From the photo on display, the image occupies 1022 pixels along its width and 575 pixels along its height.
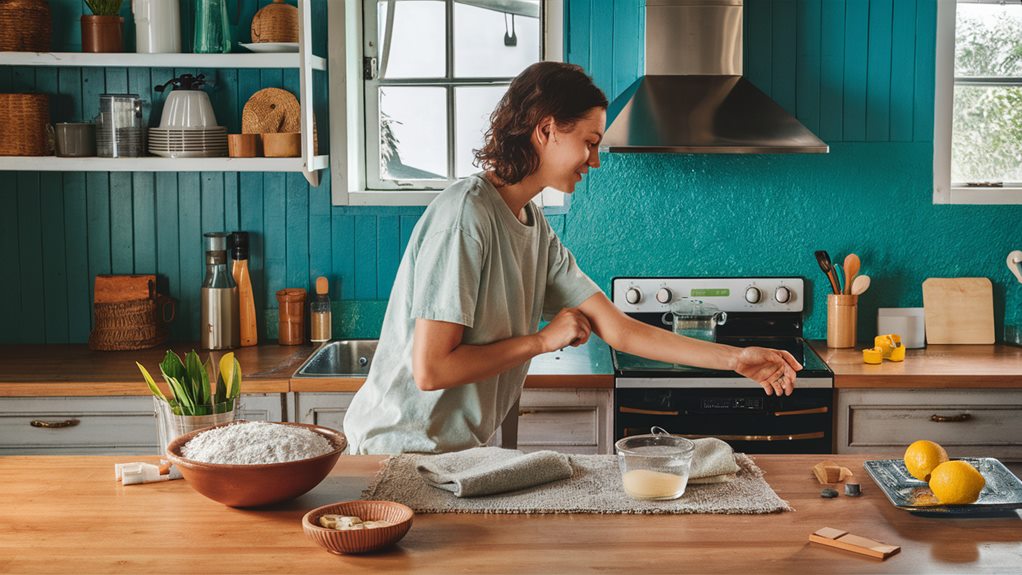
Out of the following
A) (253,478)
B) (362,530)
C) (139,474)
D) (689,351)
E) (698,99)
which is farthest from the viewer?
(698,99)

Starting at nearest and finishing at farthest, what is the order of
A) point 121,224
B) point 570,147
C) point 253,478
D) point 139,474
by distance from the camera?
Result: point 253,478 < point 139,474 < point 570,147 < point 121,224

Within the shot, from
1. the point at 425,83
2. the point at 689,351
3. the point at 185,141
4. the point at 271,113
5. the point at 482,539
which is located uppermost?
the point at 425,83

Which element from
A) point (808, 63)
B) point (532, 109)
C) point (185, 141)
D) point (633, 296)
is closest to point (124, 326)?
point (185, 141)

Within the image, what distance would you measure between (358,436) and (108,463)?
49cm

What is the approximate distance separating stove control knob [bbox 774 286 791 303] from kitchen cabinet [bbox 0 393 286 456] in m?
1.80

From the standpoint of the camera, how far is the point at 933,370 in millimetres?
3330

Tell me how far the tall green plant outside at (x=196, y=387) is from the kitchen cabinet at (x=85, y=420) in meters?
1.18

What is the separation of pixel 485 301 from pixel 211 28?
1.92 m

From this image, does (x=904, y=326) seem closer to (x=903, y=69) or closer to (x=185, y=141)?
(x=903, y=69)

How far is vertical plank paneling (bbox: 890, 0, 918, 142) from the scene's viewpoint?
3770 mm

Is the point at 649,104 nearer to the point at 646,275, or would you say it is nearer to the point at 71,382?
the point at 646,275

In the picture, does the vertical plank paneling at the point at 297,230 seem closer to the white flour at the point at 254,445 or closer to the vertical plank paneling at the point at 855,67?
the vertical plank paneling at the point at 855,67

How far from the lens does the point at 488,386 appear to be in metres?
2.22

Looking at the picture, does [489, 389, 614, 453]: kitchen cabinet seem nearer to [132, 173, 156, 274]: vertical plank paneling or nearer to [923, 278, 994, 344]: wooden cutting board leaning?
[923, 278, 994, 344]: wooden cutting board leaning
